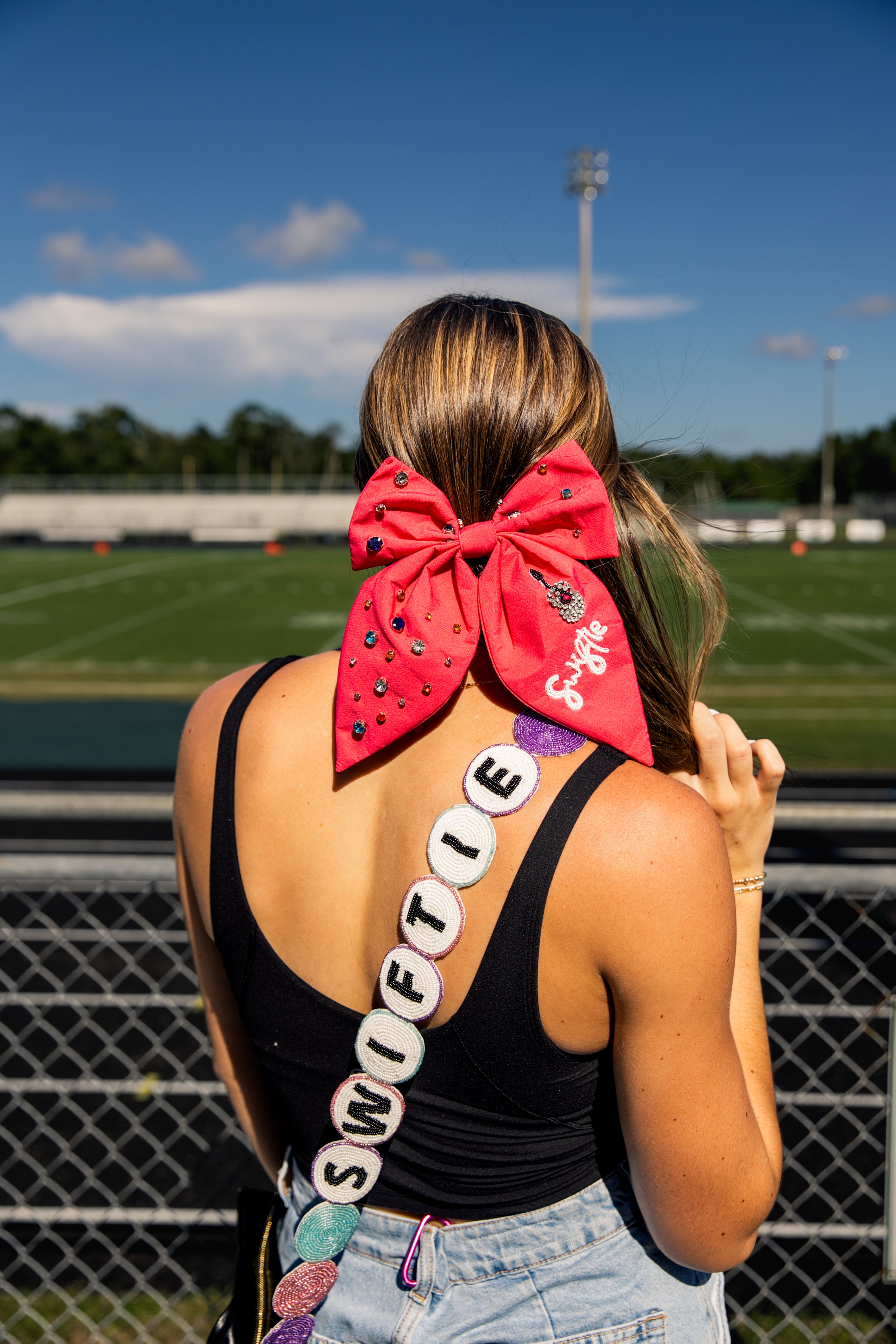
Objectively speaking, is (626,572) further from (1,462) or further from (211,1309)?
(1,462)

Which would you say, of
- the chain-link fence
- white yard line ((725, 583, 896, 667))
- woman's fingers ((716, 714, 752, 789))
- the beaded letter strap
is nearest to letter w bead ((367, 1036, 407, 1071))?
the beaded letter strap

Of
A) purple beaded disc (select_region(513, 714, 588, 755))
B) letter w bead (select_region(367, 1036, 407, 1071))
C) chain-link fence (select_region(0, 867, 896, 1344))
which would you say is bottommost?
chain-link fence (select_region(0, 867, 896, 1344))

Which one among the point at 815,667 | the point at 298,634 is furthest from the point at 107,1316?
the point at 298,634

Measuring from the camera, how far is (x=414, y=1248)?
1.15 m

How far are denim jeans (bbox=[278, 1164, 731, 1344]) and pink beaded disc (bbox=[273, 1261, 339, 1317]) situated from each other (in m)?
0.06

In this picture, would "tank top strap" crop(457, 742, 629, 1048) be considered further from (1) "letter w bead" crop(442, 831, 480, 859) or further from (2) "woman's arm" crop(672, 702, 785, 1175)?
(2) "woman's arm" crop(672, 702, 785, 1175)

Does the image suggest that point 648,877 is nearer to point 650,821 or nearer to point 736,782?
point 650,821

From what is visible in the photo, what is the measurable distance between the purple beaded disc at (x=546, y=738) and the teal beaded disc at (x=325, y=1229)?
616mm

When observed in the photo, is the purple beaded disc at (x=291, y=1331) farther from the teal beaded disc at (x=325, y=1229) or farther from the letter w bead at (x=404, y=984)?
the letter w bead at (x=404, y=984)

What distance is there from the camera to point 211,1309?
301cm

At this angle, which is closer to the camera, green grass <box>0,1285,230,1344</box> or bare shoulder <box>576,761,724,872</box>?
bare shoulder <box>576,761,724,872</box>

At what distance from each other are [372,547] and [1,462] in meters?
94.6

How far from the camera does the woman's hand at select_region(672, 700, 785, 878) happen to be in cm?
117

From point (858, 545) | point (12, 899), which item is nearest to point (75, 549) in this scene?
point (858, 545)
